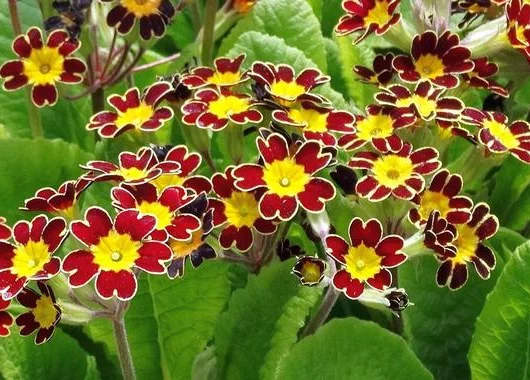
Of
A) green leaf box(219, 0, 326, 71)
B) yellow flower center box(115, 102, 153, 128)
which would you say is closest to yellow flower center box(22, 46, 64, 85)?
yellow flower center box(115, 102, 153, 128)

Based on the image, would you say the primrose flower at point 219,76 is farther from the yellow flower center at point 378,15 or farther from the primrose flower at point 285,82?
the yellow flower center at point 378,15

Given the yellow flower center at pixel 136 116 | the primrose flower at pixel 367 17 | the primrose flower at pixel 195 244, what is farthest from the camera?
the primrose flower at pixel 367 17

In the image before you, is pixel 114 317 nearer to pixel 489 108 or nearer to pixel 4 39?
pixel 489 108

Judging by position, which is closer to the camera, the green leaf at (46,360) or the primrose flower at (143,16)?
the green leaf at (46,360)

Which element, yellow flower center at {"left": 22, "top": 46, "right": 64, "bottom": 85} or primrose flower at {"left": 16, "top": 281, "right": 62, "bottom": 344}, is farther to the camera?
yellow flower center at {"left": 22, "top": 46, "right": 64, "bottom": 85}

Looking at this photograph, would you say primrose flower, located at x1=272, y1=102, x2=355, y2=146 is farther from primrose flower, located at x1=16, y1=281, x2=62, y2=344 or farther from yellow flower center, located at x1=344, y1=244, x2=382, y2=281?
primrose flower, located at x1=16, y1=281, x2=62, y2=344

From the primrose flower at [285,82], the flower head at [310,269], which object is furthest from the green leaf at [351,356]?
the primrose flower at [285,82]
